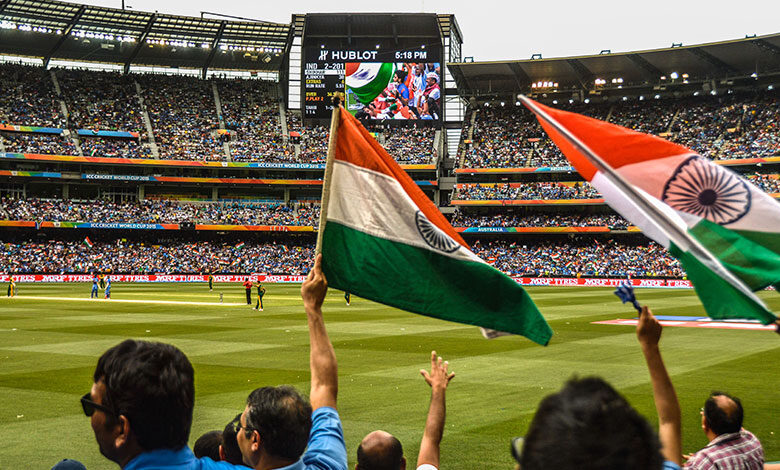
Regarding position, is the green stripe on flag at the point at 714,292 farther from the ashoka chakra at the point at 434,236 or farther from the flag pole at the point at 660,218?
the ashoka chakra at the point at 434,236

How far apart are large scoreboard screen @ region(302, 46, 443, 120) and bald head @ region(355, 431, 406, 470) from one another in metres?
77.3

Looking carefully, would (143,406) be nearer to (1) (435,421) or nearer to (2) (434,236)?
(1) (435,421)

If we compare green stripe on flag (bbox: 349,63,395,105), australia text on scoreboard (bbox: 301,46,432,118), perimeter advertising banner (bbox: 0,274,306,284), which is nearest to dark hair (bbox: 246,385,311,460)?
perimeter advertising banner (bbox: 0,274,306,284)

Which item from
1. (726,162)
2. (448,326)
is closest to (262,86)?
(726,162)

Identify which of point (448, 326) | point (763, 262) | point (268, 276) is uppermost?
point (763, 262)

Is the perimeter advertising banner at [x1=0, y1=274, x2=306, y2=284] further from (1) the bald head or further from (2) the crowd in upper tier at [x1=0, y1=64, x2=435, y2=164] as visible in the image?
(1) the bald head

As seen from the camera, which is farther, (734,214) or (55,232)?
(55,232)

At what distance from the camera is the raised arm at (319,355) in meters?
4.30

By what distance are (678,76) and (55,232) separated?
255 ft

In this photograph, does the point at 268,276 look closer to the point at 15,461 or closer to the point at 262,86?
the point at 262,86

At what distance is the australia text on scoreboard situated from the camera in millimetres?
83312

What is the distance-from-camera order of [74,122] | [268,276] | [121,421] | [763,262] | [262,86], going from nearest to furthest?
[121,421]
[763,262]
[268,276]
[74,122]
[262,86]

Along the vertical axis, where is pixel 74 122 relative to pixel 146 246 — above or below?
above

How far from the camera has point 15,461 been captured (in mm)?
9992
